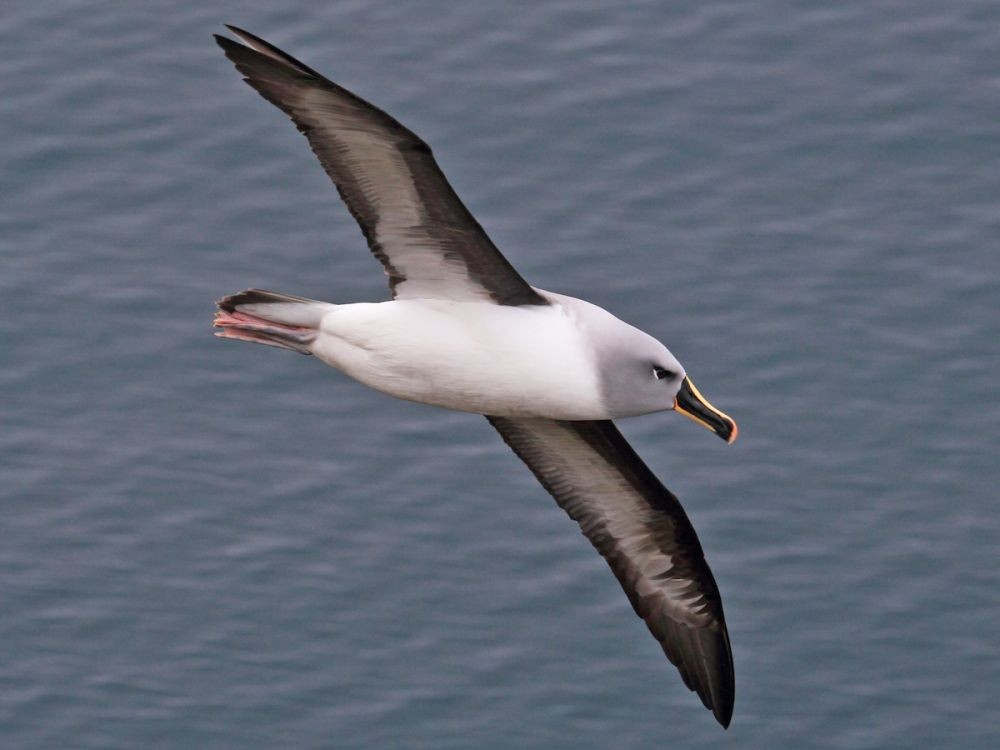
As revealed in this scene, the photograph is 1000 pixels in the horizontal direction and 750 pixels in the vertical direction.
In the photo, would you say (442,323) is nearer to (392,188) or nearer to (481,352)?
(481,352)

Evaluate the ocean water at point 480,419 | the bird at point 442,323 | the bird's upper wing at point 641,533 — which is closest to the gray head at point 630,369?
the bird at point 442,323

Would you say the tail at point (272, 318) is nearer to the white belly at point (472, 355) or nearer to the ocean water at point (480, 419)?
the white belly at point (472, 355)

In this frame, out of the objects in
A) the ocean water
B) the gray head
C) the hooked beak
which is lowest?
the ocean water

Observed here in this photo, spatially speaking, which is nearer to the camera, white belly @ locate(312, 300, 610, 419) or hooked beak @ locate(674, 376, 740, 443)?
white belly @ locate(312, 300, 610, 419)

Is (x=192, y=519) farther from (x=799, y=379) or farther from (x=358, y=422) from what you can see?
(x=799, y=379)

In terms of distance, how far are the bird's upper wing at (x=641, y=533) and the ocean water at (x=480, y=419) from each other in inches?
230

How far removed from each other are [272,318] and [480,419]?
983 cm

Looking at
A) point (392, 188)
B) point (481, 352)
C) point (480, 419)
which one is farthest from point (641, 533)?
point (480, 419)

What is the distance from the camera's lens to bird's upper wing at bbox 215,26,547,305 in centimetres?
1477

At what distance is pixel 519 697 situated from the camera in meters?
23.9

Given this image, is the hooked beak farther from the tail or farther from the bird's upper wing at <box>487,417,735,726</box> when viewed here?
the tail

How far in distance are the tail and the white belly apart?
0.31 ft

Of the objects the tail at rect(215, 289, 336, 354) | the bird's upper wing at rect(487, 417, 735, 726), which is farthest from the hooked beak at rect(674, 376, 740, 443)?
the tail at rect(215, 289, 336, 354)

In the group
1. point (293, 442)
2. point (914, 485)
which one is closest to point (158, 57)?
point (293, 442)
